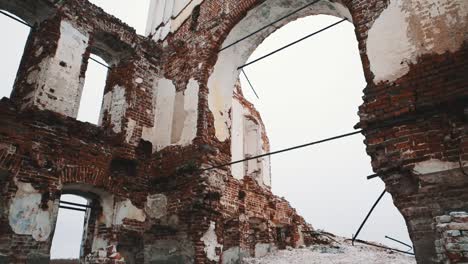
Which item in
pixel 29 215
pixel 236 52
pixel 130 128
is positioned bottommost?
pixel 29 215

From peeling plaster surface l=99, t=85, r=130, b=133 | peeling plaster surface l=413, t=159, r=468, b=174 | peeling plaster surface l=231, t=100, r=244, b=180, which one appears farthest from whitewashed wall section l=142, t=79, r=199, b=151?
peeling plaster surface l=231, t=100, r=244, b=180

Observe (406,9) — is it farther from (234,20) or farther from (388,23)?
(234,20)

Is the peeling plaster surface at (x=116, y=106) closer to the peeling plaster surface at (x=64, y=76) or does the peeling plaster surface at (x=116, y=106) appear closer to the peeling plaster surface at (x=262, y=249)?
the peeling plaster surface at (x=64, y=76)

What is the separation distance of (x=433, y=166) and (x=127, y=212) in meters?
5.22

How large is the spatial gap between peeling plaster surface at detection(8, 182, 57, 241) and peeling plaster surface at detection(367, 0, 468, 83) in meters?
5.43

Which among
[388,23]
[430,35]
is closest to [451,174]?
[430,35]

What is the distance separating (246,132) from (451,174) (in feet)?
33.1

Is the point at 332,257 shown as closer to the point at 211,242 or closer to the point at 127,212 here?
the point at 211,242

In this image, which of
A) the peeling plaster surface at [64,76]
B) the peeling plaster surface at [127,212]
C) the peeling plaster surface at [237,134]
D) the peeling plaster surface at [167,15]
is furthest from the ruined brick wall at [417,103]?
→ the peeling plaster surface at [237,134]

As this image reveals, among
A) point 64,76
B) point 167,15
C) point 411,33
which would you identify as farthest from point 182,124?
point 411,33

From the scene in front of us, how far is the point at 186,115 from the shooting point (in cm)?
697

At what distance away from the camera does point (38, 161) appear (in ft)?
17.6

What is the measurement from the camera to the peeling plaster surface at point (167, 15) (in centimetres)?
845

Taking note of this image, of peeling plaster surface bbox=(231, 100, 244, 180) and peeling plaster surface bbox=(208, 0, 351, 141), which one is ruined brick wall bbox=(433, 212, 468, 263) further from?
peeling plaster surface bbox=(231, 100, 244, 180)
